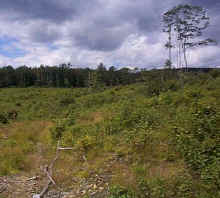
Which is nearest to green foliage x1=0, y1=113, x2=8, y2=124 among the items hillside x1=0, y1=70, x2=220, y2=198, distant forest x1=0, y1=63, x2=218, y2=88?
hillside x1=0, y1=70, x2=220, y2=198

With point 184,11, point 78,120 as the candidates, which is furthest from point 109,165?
point 184,11

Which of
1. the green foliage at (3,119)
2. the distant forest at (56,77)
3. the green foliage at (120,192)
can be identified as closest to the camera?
the green foliage at (120,192)

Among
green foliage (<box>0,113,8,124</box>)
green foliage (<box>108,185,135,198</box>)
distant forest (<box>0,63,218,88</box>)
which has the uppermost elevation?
distant forest (<box>0,63,218,88</box>)

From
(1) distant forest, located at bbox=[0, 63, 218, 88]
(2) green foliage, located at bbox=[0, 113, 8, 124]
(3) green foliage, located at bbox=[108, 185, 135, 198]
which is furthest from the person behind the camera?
(1) distant forest, located at bbox=[0, 63, 218, 88]

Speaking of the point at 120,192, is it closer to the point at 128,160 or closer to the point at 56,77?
the point at 128,160

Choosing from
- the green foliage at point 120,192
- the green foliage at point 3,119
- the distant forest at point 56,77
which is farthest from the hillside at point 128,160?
the distant forest at point 56,77

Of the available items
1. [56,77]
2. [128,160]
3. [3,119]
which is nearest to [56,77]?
[56,77]

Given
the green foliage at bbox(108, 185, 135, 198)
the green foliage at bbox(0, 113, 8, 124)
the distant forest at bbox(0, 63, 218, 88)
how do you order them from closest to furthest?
the green foliage at bbox(108, 185, 135, 198) → the green foliage at bbox(0, 113, 8, 124) → the distant forest at bbox(0, 63, 218, 88)

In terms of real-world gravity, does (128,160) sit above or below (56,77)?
below

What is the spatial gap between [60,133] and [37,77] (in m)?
43.8

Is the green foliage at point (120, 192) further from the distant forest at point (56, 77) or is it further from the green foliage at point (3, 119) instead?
the distant forest at point (56, 77)

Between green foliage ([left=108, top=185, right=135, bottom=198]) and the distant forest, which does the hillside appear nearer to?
green foliage ([left=108, top=185, right=135, bottom=198])

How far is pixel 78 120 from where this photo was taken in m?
8.05

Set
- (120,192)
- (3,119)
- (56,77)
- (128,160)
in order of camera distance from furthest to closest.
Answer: (56,77), (3,119), (128,160), (120,192)
